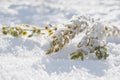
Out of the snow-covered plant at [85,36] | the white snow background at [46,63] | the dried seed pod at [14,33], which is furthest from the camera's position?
the dried seed pod at [14,33]

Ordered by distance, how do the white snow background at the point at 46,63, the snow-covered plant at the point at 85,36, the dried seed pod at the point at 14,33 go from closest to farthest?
the white snow background at the point at 46,63 → the snow-covered plant at the point at 85,36 → the dried seed pod at the point at 14,33

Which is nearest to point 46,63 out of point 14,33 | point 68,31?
point 68,31

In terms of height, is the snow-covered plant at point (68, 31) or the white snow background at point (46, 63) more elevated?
the snow-covered plant at point (68, 31)

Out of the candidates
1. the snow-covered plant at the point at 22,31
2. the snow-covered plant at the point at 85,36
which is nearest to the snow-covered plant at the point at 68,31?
the snow-covered plant at the point at 85,36

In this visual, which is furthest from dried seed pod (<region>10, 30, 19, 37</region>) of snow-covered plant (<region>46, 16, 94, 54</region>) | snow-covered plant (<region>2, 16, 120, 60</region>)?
snow-covered plant (<region>46, 16, 94, 54</region>)

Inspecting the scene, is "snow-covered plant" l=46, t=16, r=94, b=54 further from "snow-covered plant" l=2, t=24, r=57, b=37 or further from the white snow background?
"snow-covered plant" l=2, t=24, r=57, b=37

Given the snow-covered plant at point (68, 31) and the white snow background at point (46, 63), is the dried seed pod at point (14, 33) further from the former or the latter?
the snow-covered plant at point (68, 31)

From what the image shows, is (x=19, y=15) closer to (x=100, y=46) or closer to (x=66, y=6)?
(x=66, y=6)

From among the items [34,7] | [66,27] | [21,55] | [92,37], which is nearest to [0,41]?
[21,55]

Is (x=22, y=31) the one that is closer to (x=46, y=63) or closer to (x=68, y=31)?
(x=68, y=31)

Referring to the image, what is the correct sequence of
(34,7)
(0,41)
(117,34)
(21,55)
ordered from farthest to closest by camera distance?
(34,7) → (117,34) → (0,41) → (21,55)

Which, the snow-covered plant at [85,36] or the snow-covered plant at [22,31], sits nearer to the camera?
the snow-covered plant at [85,36]
